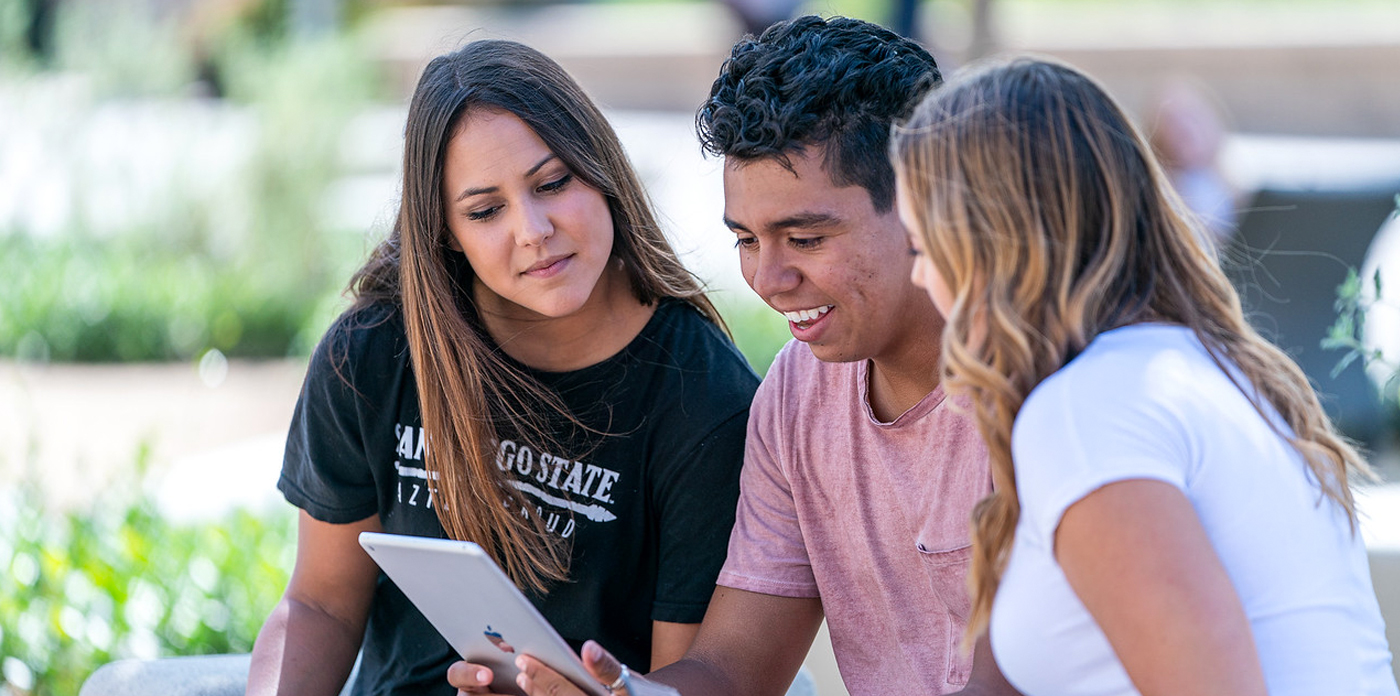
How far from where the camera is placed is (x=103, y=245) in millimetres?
7551

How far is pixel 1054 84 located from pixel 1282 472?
1.52 ft

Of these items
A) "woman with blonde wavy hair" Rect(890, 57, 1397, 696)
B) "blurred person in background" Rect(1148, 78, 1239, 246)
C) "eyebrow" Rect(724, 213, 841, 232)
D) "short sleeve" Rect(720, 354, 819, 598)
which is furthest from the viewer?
"blurred person in background" Rect(1148, 78, 1239, 246)

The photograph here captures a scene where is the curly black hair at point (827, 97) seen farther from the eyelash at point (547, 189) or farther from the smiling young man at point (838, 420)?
the eyelash at point (547, 189)

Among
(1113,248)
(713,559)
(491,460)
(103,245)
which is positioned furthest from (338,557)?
(103,245)

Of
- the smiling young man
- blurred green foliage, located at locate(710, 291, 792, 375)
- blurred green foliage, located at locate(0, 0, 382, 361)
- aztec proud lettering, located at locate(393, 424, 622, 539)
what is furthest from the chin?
blurred green foliage, located at locate(0, 0, 382, 361)

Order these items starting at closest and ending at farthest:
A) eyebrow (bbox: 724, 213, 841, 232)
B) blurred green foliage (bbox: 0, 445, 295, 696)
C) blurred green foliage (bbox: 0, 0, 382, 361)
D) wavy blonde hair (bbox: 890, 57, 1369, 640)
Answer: wavy blonde hair (bbox: 890, 57, 1369, 640) < eyebrow (bbox: 724, 213, 841, 232) < blurred green foliage (bbox: 0, 445, 295, 696) < blurred green foliage (bbox: 0, 0, 382, 361)

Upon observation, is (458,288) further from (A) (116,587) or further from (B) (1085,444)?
(A) (116,587)

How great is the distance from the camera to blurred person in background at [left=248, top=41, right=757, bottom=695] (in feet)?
7.06

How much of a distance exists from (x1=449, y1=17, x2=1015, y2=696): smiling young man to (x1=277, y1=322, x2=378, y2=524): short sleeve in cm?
51

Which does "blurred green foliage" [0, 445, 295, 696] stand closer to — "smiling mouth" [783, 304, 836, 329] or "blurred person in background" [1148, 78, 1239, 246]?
"smiling mouth" [783, 304, 836, 329]

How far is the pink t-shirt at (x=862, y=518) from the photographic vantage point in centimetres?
188

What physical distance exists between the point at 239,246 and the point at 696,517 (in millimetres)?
5719

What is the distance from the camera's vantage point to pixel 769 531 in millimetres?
2061

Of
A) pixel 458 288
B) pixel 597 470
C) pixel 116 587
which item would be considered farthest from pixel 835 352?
pixel 116 587
